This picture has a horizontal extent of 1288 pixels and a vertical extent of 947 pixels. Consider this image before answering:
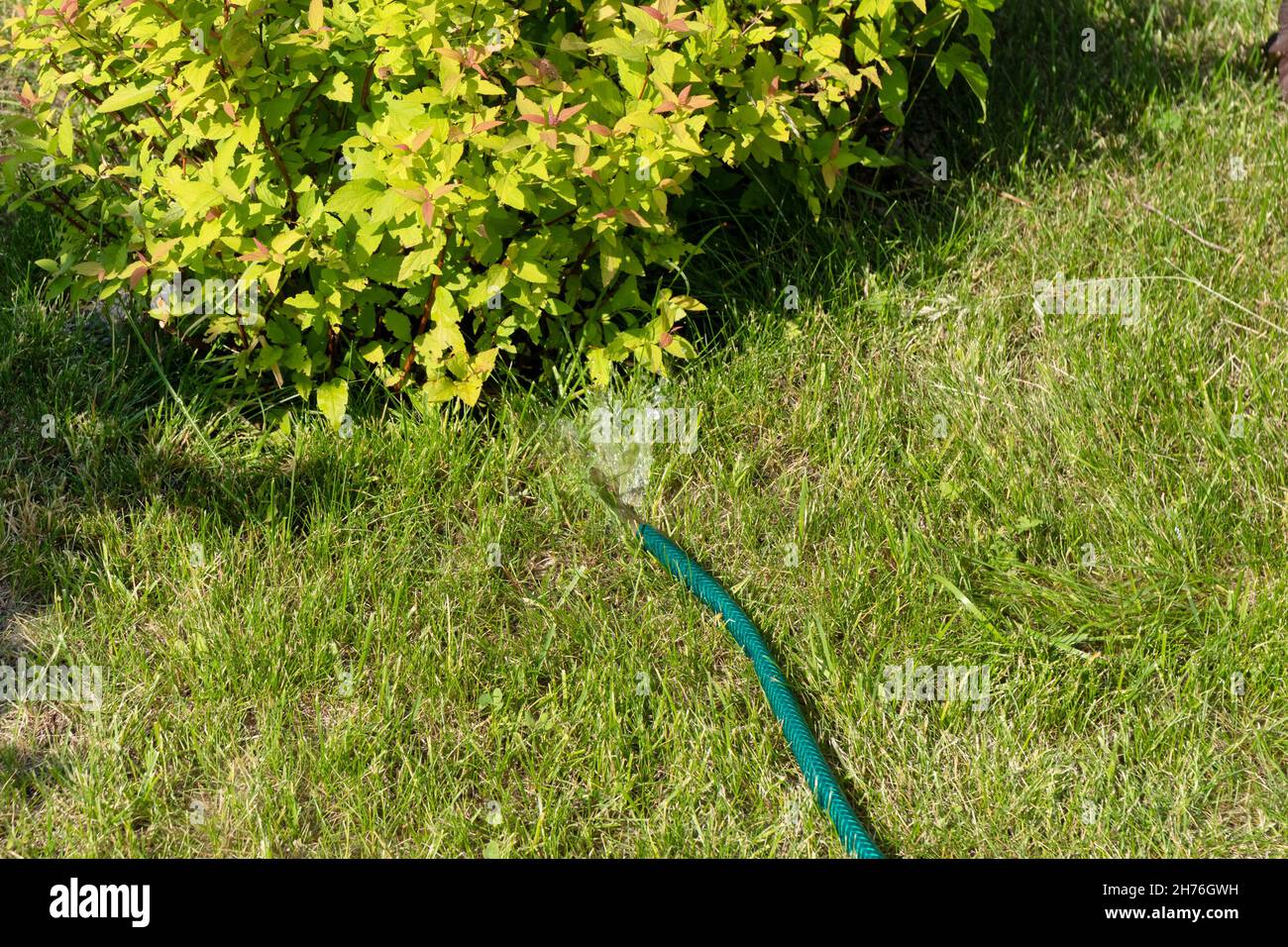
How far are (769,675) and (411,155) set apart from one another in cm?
125

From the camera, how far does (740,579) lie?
113 inches

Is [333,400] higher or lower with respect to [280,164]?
lower

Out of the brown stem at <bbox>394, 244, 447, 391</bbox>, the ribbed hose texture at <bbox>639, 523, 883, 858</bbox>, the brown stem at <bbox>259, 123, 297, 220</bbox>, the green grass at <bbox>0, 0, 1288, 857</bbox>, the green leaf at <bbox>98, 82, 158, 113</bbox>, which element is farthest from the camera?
the brown stem at <bbox>394, 244, 447, 391</bbox>

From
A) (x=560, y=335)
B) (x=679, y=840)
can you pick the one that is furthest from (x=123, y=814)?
(x=560, y=335)

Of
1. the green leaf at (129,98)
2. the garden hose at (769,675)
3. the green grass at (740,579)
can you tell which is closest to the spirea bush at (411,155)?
the green leaf at (129,98)

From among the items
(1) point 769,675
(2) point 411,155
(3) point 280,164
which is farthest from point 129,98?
(1) point 769,675

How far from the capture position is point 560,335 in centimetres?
321

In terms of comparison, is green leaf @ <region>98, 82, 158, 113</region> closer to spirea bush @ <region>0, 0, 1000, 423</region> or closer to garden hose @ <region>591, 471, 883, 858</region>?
spirea bush @ <region>0, 0, 1000, 423</region>

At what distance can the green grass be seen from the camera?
2494 mm

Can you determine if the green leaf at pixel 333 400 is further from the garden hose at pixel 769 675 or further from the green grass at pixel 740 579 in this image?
the garden hose at pixel 769 675

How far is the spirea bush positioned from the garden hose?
0.42 meters

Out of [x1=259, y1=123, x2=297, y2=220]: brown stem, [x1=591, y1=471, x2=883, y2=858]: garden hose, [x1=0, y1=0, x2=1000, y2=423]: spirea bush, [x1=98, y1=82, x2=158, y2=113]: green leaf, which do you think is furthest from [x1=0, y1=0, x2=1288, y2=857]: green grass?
[x1=98, y1=82, x2=158, y2=113]: green leaf

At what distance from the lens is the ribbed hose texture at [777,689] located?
2.39 metres

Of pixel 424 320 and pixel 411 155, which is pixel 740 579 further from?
pixel 411 155
